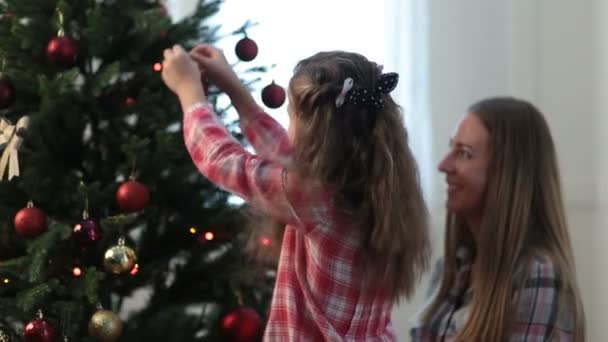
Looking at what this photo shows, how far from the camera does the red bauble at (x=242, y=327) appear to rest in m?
1.41

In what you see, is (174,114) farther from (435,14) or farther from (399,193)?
(435,14)

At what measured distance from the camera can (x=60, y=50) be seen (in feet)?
4.37

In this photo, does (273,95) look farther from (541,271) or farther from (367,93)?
(541,271)

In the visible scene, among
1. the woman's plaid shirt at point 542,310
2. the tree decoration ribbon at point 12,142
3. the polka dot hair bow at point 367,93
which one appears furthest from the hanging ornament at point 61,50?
the woman's plaid shirt at point 542,310

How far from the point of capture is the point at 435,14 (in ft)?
8.12

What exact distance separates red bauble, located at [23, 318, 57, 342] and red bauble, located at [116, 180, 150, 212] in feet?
0.65

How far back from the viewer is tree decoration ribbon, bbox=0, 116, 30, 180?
4.43 feet

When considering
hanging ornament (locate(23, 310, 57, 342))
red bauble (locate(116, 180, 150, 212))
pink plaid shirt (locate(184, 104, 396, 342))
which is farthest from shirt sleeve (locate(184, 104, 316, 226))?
hanging ornament (locate(23, 310, 57, 342))

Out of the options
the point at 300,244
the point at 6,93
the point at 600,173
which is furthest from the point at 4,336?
the point at 600,173

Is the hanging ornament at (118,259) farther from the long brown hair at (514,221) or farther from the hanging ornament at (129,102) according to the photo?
the long brown hair at (514,221)

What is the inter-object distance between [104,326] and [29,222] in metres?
0.18

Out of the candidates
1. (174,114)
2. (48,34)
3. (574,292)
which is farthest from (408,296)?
(48,34)

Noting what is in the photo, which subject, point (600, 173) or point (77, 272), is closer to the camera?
point (77, 272)

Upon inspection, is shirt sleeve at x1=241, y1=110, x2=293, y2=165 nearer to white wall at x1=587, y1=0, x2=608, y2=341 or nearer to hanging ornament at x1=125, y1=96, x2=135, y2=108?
hanging ornament at x1=125, y1=96, x2=135, y2=108
